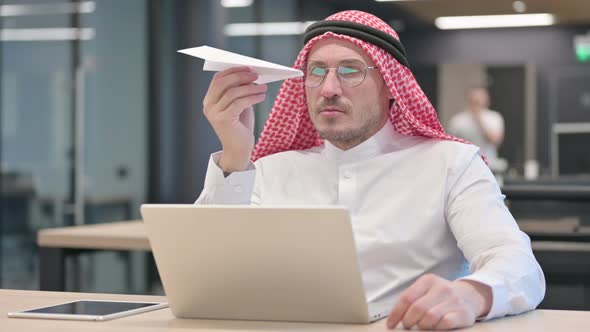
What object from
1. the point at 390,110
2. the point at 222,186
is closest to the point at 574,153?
the point at 390,110

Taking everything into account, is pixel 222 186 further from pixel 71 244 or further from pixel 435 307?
pixel 71 244

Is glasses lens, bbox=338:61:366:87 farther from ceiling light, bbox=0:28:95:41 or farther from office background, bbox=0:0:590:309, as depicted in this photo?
ceiling light, bbox=0:28:95:41

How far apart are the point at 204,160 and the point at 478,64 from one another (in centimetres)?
600

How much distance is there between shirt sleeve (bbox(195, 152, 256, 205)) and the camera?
7.29 ft

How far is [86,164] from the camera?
630 centimetres

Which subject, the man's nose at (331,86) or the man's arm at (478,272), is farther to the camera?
the man's nose at (331,86)

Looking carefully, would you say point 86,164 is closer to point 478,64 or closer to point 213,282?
point 213,282

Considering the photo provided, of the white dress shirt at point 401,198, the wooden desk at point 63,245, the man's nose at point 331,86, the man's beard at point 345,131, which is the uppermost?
the man's nose at point 331,86

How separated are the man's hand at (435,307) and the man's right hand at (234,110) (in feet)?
2.06

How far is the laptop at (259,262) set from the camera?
146cm

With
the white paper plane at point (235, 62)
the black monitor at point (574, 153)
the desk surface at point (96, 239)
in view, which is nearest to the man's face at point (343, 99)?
the white paper plane at point (235, 62)

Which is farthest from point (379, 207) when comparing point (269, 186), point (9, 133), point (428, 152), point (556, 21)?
point (556, 21)

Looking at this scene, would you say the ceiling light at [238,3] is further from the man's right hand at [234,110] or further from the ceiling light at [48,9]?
the man's right hand at [234,110]

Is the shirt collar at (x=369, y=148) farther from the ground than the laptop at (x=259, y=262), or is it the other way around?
the shirt collar at (x=369, y=148)
